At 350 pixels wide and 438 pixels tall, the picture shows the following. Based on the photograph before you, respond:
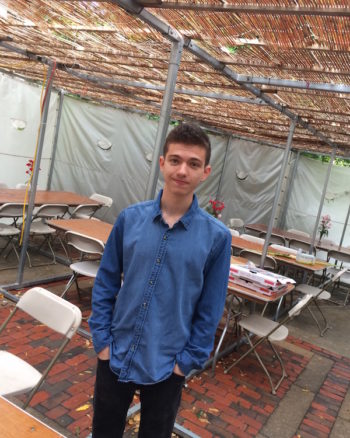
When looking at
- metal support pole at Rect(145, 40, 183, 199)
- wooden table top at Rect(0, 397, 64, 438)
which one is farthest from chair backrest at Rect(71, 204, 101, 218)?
wooden table top at Rect(0, 397, 64, 438)

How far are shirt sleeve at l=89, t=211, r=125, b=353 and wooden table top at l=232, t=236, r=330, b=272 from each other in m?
3.73

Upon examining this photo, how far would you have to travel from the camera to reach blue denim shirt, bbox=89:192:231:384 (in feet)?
5.00

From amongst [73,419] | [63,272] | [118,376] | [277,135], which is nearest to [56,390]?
[73,419]

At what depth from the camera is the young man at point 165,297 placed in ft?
4.97

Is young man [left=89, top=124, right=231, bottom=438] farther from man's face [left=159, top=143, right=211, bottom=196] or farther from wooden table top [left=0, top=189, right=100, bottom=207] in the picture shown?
wooden table top [left=0, top=189, right=100, bottom=207]

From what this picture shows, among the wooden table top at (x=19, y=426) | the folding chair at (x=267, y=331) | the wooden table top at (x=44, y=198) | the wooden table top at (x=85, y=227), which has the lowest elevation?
the folding chair at (x=267, y=331)

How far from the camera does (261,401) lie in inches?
131

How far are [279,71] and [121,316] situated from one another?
2.72 meters

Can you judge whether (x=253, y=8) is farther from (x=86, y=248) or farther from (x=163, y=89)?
(x=163, y=89)

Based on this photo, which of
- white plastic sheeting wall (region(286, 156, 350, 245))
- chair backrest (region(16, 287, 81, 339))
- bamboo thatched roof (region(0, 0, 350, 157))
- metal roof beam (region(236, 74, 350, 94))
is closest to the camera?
chair backrest (region(16, 287, 81, 339))

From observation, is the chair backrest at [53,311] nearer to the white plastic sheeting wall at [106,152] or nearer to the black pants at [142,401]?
the black pants at [142,401]

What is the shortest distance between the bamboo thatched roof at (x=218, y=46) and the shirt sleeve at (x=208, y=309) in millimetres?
1462

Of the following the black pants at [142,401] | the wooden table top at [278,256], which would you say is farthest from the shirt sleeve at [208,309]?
the wooden table top at [278,256]

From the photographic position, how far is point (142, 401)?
1645mm
